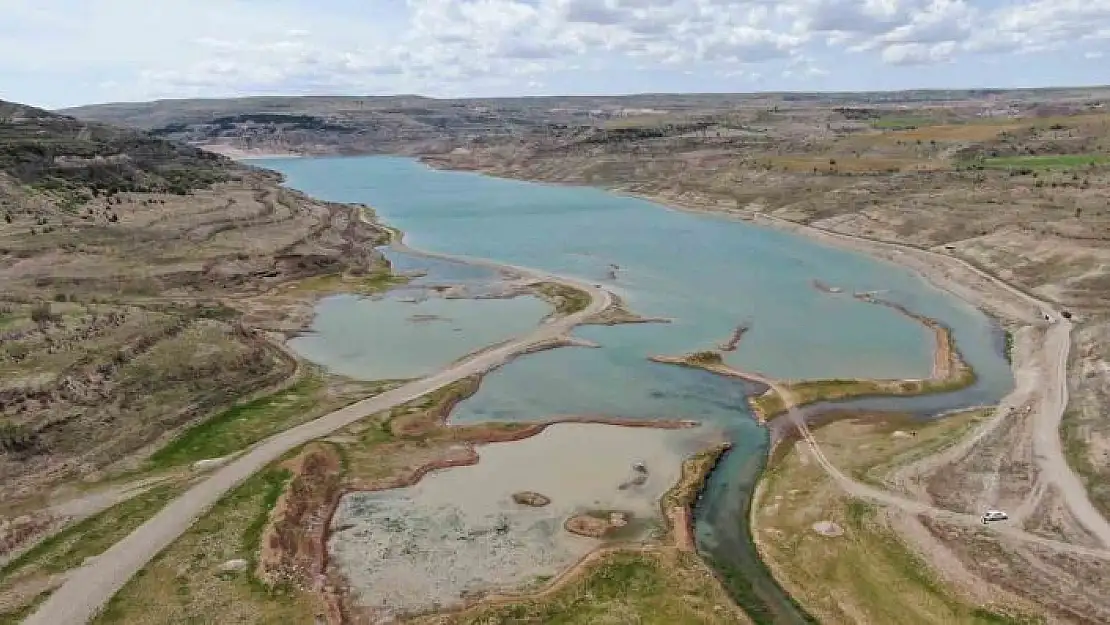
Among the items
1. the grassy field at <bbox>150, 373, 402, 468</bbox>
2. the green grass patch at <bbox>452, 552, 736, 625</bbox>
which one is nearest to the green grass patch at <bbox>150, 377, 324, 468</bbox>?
the grassy field at <bbox>150, 373, 402, 468</bbox>

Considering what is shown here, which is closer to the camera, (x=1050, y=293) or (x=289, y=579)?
(x=289, y=579)

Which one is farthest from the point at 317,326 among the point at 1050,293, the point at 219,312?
the point at 1050,293

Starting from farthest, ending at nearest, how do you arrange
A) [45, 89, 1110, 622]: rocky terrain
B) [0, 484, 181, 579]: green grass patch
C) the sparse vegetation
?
1. the sparse vegetation
2. [45, 89, 1110, 622]: rocky terrain
3. [0, 484, 181, 579]: green grass patch

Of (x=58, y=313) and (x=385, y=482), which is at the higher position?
(x=58, y=313)

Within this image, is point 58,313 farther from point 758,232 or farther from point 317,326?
point 758,232

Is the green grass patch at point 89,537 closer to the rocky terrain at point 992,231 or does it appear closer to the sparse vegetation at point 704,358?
the rocky terrain at point 992,231

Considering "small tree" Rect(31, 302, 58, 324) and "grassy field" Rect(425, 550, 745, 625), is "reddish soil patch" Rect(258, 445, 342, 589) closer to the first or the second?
"grassy field" Rect(425, 550, 745, 625)
